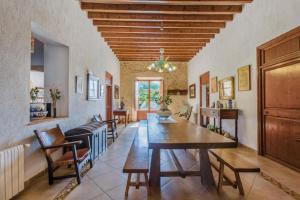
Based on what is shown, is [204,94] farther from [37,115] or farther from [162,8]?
[37,115]

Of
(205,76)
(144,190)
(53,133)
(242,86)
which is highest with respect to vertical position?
(205,76)

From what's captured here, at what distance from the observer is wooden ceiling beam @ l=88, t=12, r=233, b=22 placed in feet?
15.6

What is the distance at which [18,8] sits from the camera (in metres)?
2.29

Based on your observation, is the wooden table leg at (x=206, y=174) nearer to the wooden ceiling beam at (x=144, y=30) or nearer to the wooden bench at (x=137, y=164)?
the wooden bench at (x=137, y=164)

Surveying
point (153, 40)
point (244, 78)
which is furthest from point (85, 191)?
point (153, 40)

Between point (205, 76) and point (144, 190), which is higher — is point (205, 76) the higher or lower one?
the higher one

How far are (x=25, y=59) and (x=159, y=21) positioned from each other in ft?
11.7

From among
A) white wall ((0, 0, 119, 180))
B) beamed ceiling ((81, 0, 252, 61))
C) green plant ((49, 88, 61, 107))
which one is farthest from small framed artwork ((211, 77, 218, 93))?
green plant ((49, 88, 61, 107))

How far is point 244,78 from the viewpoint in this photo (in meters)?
4.37

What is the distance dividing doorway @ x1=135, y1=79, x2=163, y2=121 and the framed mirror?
4841 millimetres

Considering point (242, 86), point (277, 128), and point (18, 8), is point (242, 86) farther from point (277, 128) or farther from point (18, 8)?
point (18, 8)

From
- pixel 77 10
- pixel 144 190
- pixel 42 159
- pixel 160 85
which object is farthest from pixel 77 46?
pixel 160 85

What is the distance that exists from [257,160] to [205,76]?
4.62 metres

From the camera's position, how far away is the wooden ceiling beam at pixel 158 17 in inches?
187
